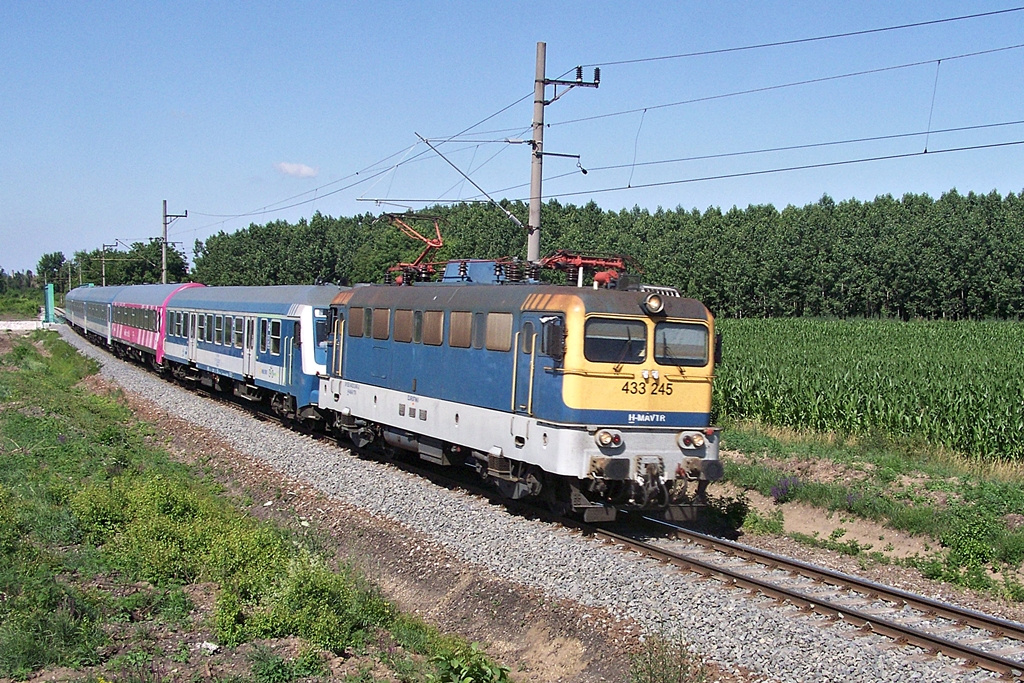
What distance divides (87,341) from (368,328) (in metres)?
43.2

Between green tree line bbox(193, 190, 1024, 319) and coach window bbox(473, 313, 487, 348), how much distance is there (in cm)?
4876

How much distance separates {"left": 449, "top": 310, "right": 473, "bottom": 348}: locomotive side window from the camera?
540 inches

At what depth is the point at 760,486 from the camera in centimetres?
1505

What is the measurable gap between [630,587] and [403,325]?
7.17 m

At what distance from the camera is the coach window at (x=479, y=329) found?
13352 millimetres

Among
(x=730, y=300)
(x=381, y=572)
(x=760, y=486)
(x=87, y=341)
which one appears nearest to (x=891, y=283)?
(x=730, y=300)

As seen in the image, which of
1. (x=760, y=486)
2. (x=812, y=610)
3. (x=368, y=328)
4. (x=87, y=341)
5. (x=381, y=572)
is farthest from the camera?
(x=87, y=341)

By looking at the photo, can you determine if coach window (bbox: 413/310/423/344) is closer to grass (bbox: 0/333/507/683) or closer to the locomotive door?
the locomotive door

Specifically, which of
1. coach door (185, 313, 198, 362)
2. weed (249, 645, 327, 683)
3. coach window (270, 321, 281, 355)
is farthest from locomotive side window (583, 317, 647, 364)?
coach door (185, 313, 198, 362)

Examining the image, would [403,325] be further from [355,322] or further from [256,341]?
[256,341]

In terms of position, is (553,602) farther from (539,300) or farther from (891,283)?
(891,283)

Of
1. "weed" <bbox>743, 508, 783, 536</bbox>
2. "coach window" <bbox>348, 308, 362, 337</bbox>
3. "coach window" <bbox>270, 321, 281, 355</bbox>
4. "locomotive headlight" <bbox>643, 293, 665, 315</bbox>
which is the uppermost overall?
"locomotive headlight" <bbox>643, 293, 665, 315</bbox>

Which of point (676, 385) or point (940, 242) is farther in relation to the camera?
point (940, 242)

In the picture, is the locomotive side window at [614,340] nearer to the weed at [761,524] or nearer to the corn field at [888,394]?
the weed at [761,524]
